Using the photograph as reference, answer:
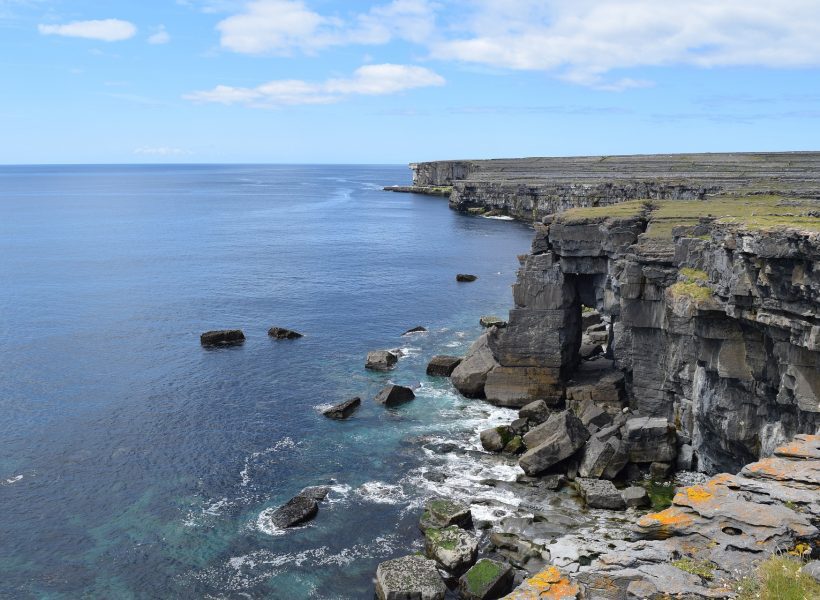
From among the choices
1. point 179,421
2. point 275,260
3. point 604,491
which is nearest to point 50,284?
point 275,260

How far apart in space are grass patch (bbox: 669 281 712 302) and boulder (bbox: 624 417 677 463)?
7.53 m

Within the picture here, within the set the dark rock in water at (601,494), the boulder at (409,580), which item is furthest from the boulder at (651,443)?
the boulder at (409,580)

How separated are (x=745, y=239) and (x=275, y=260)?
86.4 metres

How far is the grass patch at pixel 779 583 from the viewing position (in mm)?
14180

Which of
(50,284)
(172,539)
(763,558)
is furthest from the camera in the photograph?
(50,284)

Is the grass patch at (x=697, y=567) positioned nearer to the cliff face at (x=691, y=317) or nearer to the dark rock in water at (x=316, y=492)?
the cliff face at (x=691, y=317)

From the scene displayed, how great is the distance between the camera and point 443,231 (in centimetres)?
14812

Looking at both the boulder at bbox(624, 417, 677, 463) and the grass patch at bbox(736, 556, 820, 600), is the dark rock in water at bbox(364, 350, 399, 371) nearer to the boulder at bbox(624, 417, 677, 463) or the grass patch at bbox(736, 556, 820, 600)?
the boulder at bbox(624, 417, 677, 463)

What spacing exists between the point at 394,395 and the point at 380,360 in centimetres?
803

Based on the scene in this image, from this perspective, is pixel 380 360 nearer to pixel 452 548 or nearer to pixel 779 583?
pixel 452 548

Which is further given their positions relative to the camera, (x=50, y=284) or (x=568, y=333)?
(x=50, y=284)

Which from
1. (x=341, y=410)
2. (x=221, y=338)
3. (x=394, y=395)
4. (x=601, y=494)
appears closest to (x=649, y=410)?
(x=601, y=494)

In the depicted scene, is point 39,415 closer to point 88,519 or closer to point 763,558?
point 88,519

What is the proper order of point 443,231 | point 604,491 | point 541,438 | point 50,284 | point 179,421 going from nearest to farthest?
point 604,491
point 541,438
point 179,421
point 50,284
point 443,231
